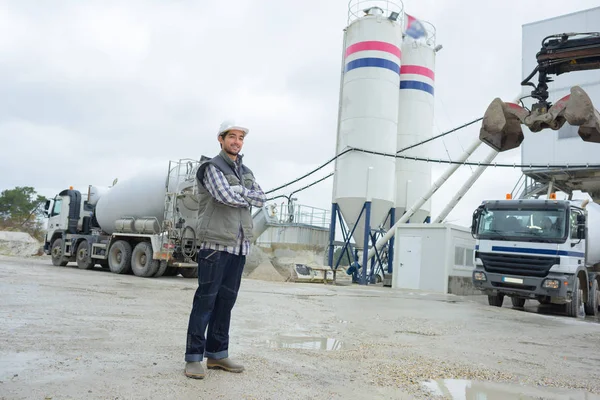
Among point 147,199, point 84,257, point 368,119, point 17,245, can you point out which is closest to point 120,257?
point 147,199

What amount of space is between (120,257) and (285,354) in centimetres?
1316

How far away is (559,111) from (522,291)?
604 cm

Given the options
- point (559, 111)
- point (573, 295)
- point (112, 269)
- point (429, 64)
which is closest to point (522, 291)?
point (573, 295)

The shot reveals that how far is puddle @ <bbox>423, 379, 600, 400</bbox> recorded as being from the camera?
3.54 m

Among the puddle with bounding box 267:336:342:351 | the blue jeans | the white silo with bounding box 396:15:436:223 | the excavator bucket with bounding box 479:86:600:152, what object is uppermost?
the white silo with bounding box 396:15:436:223

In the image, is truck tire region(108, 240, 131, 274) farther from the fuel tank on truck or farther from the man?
the man

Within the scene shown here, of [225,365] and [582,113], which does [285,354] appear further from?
[582,113]

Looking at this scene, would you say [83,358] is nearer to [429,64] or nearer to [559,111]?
[559,111]

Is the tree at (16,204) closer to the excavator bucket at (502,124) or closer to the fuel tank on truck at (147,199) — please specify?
the fuel tank on truck at (147,199)

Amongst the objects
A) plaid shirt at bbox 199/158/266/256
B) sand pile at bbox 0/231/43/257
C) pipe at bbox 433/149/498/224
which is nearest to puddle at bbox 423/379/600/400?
plaid shirt at bbox 199/158/266/256

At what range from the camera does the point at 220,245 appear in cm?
371

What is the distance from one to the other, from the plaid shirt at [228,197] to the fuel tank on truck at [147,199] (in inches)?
423

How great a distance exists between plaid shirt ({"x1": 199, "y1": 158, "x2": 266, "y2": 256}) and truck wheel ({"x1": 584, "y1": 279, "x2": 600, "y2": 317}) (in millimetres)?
12215

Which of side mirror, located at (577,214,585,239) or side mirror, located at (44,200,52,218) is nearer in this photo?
side mirror, located at (577,214,585,239)
